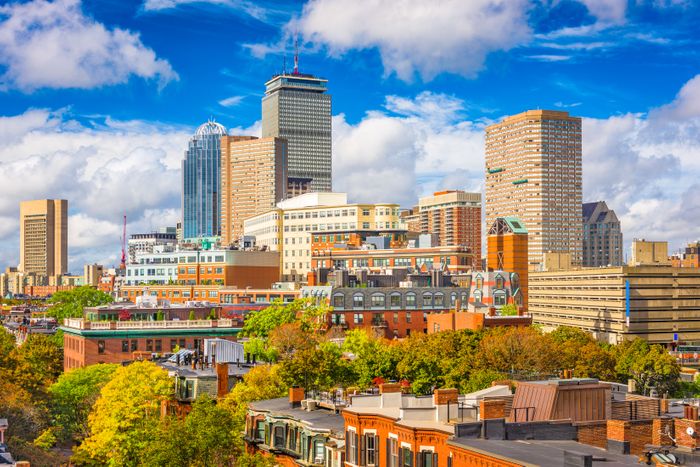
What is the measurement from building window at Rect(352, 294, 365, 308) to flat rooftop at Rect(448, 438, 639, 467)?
149903 millimetres

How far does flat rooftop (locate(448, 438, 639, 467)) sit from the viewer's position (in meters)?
39.3

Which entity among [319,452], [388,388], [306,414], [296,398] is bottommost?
[319,452]

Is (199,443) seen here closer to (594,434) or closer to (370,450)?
(370,450)

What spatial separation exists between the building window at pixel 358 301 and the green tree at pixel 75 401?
3423 inches

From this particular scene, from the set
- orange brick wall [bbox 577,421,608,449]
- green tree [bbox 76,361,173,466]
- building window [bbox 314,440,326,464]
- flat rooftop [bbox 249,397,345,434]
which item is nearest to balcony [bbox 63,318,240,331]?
green tree [bbox 76,361,173,466]

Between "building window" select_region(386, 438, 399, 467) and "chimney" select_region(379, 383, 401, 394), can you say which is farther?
"chimney" select_region(379, 383, 401, 394)

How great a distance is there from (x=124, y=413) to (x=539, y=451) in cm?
5119

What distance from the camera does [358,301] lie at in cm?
19538

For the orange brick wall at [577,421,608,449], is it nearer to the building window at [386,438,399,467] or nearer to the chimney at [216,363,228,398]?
the building window at [386,438,399,467]

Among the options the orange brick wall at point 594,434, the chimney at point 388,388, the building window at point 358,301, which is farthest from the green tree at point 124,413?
the building window at point 358,301

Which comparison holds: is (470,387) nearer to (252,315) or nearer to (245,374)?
(245,374)

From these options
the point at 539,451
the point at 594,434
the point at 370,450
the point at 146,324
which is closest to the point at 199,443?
the point at 370,450

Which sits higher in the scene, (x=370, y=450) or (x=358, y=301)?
(x=358, y=301)

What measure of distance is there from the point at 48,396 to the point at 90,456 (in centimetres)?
2170
